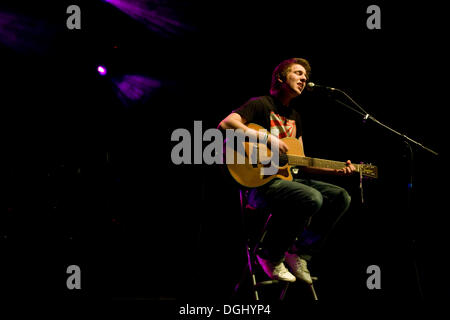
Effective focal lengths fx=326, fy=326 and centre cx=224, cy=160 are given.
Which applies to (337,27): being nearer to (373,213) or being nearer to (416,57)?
(416,57)

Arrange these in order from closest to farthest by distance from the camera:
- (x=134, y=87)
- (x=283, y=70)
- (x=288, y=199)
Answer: (x=288, y=199) → (x=283, y=70) → (x=134, y=87)

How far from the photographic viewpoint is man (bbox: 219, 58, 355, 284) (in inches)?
93.4

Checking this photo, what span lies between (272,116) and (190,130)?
3.50 ft

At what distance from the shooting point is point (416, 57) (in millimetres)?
3734

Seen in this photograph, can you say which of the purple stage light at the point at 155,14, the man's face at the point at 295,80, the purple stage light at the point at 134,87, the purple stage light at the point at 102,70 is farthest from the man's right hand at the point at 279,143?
the purple stage light at the point at 102,70

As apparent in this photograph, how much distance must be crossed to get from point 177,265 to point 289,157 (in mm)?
1617

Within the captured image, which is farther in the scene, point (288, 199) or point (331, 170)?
point (331, 170)

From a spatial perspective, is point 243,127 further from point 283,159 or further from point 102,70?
point 102,70

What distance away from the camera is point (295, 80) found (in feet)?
9.57

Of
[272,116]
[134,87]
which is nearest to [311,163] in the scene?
[272,116]

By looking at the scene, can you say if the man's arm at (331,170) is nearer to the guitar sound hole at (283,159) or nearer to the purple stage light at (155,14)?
the guitar sound hole at (283,159)

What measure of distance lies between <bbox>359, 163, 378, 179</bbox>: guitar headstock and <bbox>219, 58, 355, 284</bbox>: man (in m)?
0.15
